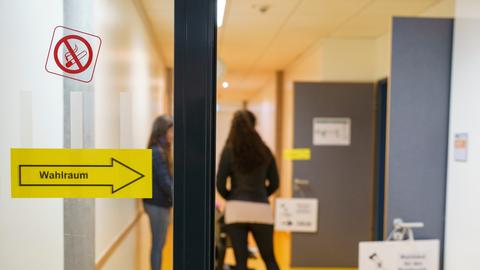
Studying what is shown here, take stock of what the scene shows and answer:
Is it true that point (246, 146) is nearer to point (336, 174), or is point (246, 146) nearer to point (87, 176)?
point (87, 176)

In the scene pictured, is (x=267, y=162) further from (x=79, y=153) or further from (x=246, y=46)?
(x=246, y=46)

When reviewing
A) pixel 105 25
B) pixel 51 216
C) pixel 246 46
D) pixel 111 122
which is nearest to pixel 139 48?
pixel 105 25

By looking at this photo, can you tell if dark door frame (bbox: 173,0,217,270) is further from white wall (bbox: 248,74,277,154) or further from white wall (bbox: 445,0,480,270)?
white wall (bbox: 248,74,277,154)

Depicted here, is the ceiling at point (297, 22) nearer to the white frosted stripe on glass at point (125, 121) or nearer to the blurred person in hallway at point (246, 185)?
the blurred person in hallway at point (246, 185)

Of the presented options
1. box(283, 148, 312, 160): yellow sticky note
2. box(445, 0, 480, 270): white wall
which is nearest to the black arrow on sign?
box(445, 0, 480, 270): white wall

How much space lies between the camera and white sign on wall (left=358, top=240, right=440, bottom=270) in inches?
66.0

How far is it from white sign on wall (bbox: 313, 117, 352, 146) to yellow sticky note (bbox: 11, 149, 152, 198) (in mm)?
2855

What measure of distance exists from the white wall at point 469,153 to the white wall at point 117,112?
4.59ft

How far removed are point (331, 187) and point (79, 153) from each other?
2.98 meters

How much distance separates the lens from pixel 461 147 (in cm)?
163

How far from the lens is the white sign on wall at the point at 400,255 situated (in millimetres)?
1677

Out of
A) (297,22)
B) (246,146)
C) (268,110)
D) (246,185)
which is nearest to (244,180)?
(246,185)

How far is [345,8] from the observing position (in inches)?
105

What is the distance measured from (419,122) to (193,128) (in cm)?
133
